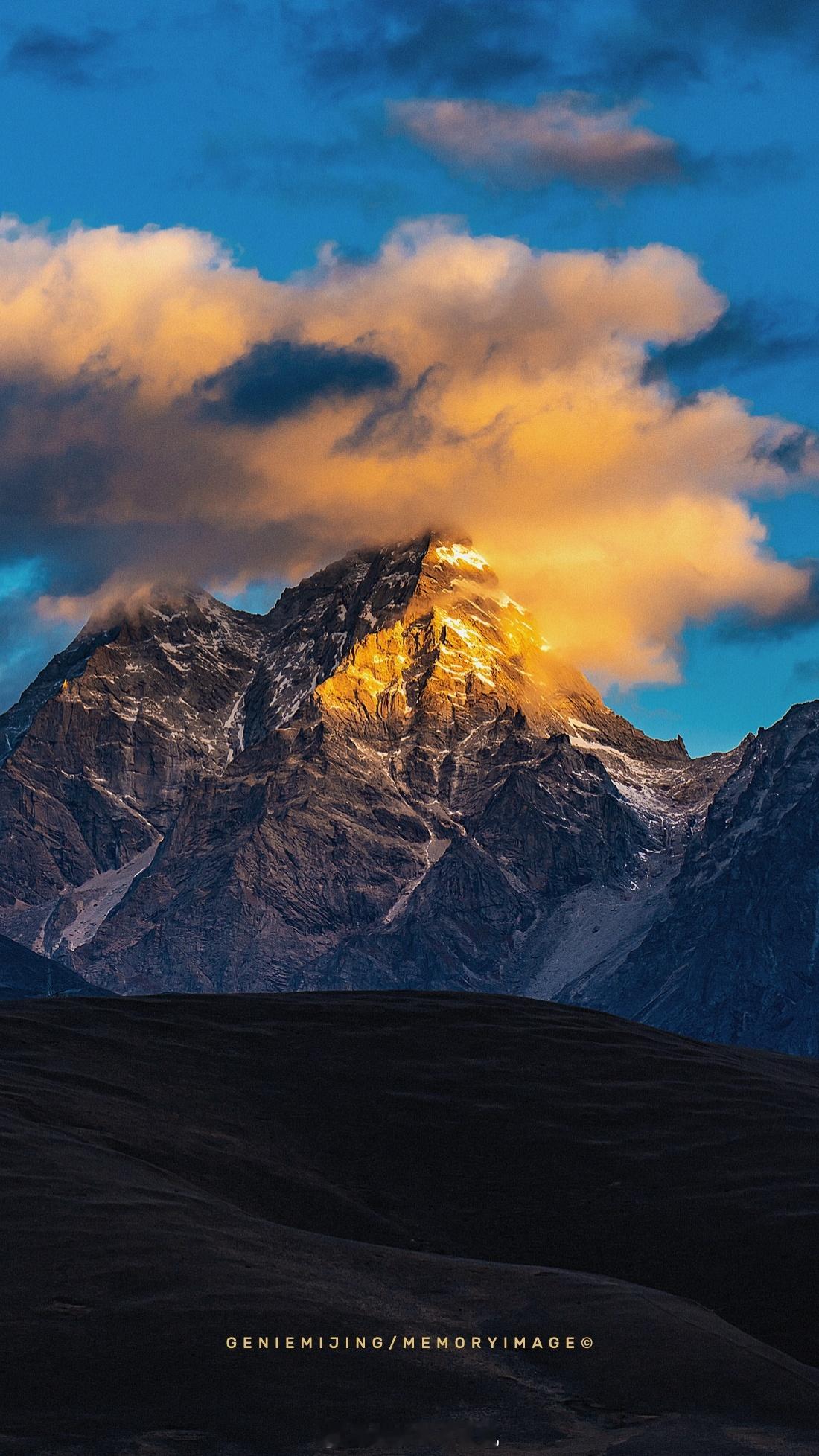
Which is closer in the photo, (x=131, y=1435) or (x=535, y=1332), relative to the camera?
(x=131, y=1435)

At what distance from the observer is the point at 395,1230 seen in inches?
4685

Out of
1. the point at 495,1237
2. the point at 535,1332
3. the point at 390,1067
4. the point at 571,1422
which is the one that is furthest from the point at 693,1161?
the point at 571,1422

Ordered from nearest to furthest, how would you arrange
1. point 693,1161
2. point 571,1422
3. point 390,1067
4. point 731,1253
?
point 571,1422 → point 731,1253 → point 693,1161 → point 390,1067

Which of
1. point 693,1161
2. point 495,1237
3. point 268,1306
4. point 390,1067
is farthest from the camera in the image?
point 390,1067

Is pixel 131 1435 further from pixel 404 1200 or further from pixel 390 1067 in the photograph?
pixel 390 1067

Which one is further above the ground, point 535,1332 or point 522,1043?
point 522,1043

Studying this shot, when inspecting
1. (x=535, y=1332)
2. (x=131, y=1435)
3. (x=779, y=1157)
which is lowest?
(x=131, y=1435)

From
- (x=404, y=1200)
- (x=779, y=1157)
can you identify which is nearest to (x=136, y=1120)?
(x=404, y=1200)

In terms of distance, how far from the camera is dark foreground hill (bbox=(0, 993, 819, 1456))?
65625 mm

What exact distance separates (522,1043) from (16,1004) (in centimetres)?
4792

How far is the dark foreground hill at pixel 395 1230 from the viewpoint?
215 feet

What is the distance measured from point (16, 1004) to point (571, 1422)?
402ft

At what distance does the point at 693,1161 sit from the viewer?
13700 centimetres

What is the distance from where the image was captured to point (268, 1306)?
75.0 meters
